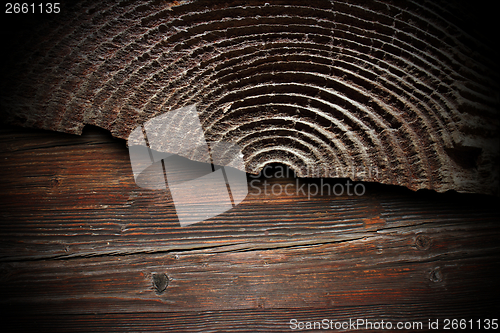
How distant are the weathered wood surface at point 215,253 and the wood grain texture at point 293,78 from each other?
4.6 inches

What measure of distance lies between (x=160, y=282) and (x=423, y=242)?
0.78 meters

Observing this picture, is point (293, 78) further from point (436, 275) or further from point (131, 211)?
point (436, 275)

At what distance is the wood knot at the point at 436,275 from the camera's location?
794 millimetres

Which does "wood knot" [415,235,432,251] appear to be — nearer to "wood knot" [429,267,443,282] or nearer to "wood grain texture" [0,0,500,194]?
"wood knot" [429,267,443,282]

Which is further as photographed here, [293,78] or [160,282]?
[160,282]

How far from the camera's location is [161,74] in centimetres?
64

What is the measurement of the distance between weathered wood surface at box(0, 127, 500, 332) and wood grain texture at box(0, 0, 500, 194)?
0.38 ft

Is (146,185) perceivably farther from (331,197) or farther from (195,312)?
(331,197)

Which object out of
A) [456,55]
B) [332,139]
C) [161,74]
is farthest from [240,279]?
[456,55]

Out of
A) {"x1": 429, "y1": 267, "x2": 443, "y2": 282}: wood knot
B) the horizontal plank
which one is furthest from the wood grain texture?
{"x1": 429, "y1": 267, "x2": 443, "y2": 282}: wood knot

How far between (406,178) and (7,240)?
3.58ft

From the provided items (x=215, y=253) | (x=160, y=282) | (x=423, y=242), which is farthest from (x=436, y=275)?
(x=160, y=282)

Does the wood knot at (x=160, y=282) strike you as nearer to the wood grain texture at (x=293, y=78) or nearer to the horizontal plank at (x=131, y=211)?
the horizontal plank at (x=131, y=211)

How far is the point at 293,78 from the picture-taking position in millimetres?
663
